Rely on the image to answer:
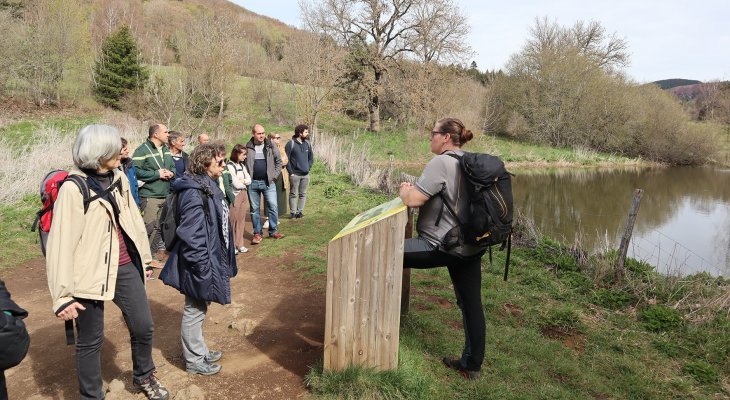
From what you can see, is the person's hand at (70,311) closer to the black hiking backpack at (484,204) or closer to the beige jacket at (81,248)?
the beige jacket at (81,248)

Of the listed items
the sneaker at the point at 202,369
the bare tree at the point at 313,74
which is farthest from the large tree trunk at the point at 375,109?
the sneaker at the point at 202,369

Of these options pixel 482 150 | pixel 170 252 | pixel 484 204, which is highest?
pixel 484 204

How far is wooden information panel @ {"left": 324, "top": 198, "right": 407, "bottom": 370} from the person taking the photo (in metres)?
3.04

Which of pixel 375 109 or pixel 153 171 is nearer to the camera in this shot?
pixel 153 171

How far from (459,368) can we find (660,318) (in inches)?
118

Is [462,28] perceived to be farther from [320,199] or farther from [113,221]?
[113,221]

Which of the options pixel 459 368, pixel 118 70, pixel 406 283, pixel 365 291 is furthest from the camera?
pixel 118 70

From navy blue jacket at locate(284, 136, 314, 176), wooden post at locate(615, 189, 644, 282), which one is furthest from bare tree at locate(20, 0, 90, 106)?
wooden post at locate(615, 189, 644, 282)

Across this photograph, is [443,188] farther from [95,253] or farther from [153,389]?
[153,389]

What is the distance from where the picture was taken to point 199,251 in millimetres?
3109

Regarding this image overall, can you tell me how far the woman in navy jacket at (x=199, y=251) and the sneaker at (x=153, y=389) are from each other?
0.32 metres

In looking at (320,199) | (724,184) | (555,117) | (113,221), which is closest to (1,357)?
(113,221)

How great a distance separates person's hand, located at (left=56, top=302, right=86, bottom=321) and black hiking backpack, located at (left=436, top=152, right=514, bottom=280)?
89.7 inches

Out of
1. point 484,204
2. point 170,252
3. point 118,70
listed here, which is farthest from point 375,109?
point 484,204
